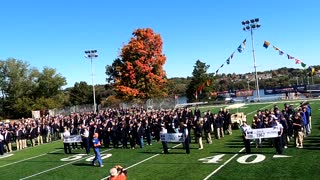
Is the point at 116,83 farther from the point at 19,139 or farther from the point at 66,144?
the point at 66,144

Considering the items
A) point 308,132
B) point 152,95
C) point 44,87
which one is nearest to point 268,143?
point 308,132

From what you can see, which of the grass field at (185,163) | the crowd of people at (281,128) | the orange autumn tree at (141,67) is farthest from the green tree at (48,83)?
the crowd of people at (281,128)

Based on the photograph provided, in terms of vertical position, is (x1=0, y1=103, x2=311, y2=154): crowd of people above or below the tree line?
below

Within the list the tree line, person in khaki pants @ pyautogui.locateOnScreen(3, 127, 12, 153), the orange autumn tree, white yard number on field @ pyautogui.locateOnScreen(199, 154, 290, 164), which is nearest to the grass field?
white yard number on field @ pyautogui.locateOnScreen(199, 154, 290, 164)

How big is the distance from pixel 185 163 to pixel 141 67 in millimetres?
39900

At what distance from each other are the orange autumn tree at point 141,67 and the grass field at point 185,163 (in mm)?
32084

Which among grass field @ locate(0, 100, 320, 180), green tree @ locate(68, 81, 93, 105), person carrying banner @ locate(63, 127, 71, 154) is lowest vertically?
grass field @ locate(0, 100, 320, 180)

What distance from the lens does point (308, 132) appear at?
24.8 metres

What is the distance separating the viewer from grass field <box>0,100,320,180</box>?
16.0 meters

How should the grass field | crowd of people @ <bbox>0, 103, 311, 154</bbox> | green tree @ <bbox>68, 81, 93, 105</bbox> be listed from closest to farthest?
the grass field → crowd of people @ <bbox>0, 103, 311, 154</bbox> → green tree @ <bbox>68, 81, 93, 105</bbox>

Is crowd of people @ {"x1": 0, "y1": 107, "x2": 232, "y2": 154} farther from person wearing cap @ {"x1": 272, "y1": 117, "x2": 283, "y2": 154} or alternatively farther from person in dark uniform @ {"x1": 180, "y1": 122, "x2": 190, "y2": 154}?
person wearing cap @ {"x1": 272, "y1": 117, "x2": 283, "y2": 154}

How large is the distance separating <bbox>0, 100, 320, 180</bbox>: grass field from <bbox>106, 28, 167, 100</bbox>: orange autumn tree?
105 feet

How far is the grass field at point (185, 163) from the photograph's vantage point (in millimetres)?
15982

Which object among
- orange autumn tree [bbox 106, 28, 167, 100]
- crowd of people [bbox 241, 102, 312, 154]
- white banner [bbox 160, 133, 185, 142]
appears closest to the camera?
crowd of people [bbox 241, 102, 312, 154]
